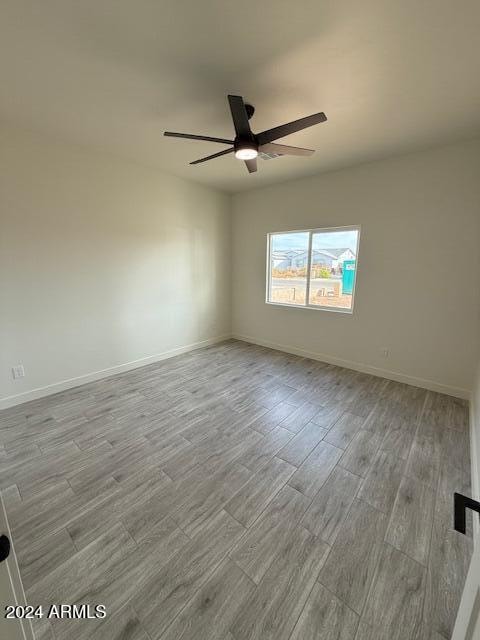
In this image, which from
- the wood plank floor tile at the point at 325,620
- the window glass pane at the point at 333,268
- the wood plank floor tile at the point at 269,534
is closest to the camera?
the wood plank floor tile at the point at 325,620

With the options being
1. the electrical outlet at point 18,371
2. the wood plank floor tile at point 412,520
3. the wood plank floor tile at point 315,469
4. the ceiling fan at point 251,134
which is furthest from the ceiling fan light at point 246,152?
the electrical outlet at point 18,371

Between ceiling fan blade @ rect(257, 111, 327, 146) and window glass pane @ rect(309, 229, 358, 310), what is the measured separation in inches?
82.7

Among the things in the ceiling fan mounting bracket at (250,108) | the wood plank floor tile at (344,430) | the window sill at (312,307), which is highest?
the ceiling fan mounting bracket at (250,108)

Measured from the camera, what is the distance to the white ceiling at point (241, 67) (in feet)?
4.59

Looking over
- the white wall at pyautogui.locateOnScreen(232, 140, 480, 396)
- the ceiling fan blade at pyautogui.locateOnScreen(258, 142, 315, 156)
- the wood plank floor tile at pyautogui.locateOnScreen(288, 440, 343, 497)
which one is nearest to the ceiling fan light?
the ceiling fan blade at pyautogui.locateOnScreen(258, 142, 315, 156)

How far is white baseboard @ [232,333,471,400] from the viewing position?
9.97ft

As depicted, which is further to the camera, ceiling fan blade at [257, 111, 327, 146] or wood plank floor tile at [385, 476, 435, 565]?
ceiling fan blade at [257, 111, 327, 146]

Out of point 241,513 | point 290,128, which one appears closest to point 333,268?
point 290,128

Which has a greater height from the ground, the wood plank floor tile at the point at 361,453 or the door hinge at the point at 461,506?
the door hinge at the point at 461,506

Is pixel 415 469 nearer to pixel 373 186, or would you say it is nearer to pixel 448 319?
pixel 448 319

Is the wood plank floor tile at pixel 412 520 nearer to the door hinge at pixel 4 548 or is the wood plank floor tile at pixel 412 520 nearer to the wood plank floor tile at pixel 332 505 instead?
the wood plank floor tile at pixel 332 505

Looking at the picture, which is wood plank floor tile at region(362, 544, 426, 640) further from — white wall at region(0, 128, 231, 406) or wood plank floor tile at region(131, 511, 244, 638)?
white wall at region(0, 128, 231, 406)

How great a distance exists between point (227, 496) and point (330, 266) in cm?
328

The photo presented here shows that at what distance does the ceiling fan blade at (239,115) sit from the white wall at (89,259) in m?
2.15
